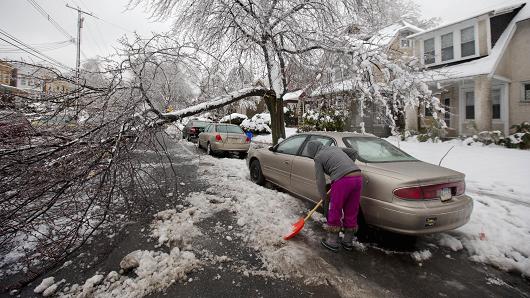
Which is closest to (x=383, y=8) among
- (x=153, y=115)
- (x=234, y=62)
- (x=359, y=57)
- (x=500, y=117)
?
(x=359, y=57)

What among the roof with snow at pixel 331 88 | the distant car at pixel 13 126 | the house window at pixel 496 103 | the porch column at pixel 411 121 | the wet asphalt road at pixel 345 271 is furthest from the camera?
the porch column at pixel 411 121

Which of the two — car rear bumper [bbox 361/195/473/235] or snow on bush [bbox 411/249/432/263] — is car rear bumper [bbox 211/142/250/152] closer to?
car rear bumper [bbox 361/195/473/235]

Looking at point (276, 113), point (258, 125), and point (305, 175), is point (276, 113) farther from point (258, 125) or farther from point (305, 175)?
point (258, 125)

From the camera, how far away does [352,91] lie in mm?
6254

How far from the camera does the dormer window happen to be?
14.8 m

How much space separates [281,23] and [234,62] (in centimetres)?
169

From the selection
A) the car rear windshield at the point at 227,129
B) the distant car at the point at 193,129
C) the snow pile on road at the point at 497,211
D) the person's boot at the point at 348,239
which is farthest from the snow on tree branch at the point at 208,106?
the distant car at the point at 193,129

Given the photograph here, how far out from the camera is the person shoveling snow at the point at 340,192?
10.5 feet

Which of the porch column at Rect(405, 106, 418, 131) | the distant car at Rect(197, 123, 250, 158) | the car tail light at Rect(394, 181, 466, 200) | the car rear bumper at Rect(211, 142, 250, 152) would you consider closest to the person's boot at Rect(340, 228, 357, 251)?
the car tail light at Rect(394, 181, 466, 200)

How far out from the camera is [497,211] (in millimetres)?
4500

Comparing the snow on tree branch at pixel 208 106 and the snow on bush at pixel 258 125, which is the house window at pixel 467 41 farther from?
the snow on tree branch at pixel 208 106

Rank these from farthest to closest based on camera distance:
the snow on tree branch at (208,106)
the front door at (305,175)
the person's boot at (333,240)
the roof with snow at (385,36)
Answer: the roof with snow at (385,36)
the snow on tree branch at (208,106)
the front door at (305,175)
the person's boot at (333,240)

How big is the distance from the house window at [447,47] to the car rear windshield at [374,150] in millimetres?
14350

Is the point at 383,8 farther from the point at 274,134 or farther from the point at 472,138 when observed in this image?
the point at 472,138
